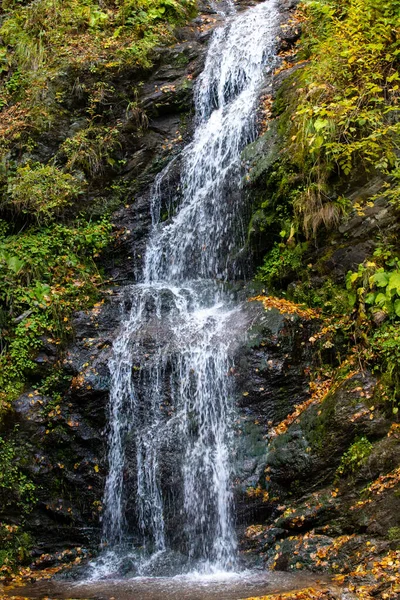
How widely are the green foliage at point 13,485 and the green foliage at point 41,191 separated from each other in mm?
4471

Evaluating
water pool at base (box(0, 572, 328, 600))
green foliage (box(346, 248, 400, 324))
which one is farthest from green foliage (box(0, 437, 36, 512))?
green foliage (box(346, 248, 400, 324))

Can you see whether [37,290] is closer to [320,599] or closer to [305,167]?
[305,167]

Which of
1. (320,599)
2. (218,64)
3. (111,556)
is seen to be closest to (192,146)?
(218,64)

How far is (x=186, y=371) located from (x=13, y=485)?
2778 mm

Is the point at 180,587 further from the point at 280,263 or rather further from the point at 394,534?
the point at 280,263

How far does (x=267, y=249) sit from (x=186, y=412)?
2.93 meters

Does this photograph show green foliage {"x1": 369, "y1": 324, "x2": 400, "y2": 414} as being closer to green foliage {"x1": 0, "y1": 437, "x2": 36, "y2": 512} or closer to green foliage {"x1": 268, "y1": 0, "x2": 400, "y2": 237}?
green foliage {"x1": 268, "y1": 0, "x2": 400, "y2": 237}

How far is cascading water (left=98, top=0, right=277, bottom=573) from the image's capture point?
678 cm

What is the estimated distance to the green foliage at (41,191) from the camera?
986cm

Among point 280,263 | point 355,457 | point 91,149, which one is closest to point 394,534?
point 355,457

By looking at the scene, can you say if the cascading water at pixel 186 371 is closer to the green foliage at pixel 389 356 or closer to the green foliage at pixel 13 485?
the green foliage at pixel 13 485

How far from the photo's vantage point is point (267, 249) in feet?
28.2

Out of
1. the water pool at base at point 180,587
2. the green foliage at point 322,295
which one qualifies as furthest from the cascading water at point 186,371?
the green foliage at point 322,295

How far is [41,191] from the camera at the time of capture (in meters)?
9.97
